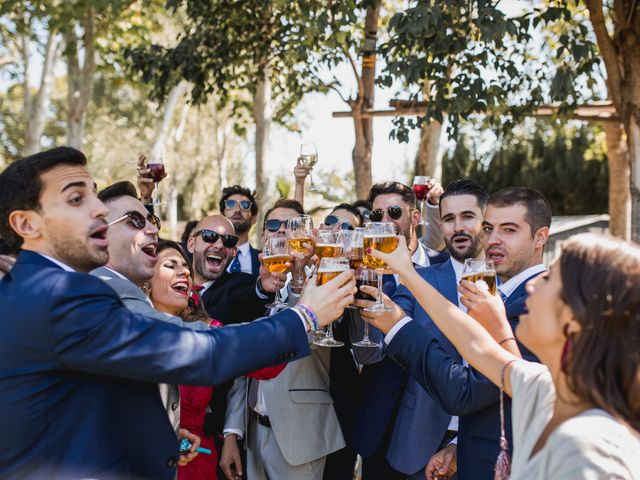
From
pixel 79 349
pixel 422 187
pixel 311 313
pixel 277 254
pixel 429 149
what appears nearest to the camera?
pixel 79 349

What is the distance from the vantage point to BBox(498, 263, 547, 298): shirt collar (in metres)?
3.79

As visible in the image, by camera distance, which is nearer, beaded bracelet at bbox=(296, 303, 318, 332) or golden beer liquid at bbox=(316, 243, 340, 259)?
beaded bracelet at bbox=(296, 303, 318, 332)

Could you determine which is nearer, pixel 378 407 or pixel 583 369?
pixel 583 369

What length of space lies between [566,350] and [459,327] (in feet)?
2.43

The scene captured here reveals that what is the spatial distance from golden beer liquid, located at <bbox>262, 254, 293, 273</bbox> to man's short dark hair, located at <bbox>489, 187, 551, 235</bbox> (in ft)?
4.44

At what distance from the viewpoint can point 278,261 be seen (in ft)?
12.1

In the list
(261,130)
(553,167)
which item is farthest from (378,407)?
(553,167)

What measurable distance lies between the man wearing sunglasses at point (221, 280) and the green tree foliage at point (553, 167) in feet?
69.4

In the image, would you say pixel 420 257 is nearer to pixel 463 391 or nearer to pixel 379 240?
pixel 463 391

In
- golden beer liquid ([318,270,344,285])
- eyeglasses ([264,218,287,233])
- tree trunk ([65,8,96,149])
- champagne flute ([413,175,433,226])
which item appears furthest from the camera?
tree trunk ([65,8,96,149])

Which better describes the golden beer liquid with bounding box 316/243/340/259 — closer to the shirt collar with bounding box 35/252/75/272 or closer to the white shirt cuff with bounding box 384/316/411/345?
the white shirt cuff with bounding box 384/316/411/345

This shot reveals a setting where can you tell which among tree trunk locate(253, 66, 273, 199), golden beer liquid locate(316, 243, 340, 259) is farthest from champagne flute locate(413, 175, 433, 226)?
tree trunk locate(253, 66, 273, 199)

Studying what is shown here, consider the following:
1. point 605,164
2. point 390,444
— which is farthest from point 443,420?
point 605,164

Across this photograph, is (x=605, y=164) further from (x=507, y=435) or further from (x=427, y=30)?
(x=507, y=435)
